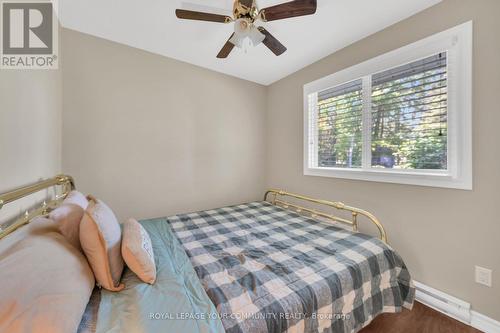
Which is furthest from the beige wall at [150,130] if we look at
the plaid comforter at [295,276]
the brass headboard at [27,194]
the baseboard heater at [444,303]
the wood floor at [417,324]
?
the baseboard heater at [444,303]

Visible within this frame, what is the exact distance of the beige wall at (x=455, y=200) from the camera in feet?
4.83

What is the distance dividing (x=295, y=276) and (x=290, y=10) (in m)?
1.80

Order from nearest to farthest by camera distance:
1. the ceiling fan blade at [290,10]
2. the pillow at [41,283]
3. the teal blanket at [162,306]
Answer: the pillow at [41,283] < the teal blanket at [162,306] < the ceiling fan blade at [290,10]

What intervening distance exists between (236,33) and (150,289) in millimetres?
1859

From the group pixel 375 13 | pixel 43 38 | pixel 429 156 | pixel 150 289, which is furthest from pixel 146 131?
pixel 429 156

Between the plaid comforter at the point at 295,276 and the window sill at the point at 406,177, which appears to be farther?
the window sill at the point at 406,177

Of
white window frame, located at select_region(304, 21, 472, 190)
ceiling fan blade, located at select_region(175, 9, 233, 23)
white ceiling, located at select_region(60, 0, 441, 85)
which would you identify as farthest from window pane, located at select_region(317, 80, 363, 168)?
ceiling fan blade, located at select_region(175, 9, 233, 23)

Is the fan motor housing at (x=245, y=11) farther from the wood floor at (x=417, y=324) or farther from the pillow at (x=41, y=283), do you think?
the wood floor at (x=417, y=324)

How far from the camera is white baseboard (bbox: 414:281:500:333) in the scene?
1493 millimetres

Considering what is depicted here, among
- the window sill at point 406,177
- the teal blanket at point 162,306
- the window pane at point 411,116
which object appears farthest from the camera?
the window pane at point 411,116

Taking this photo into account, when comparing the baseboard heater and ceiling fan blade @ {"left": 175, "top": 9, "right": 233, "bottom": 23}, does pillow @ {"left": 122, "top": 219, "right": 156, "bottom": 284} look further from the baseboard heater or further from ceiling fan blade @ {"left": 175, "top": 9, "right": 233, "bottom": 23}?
the baseboard heater

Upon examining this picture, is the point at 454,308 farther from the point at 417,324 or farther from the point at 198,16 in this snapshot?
the point at 198,16

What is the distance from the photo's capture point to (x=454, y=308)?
1626 millimetres

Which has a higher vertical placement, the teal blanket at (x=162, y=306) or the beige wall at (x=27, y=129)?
the beige wall at (x=27, y=129)
